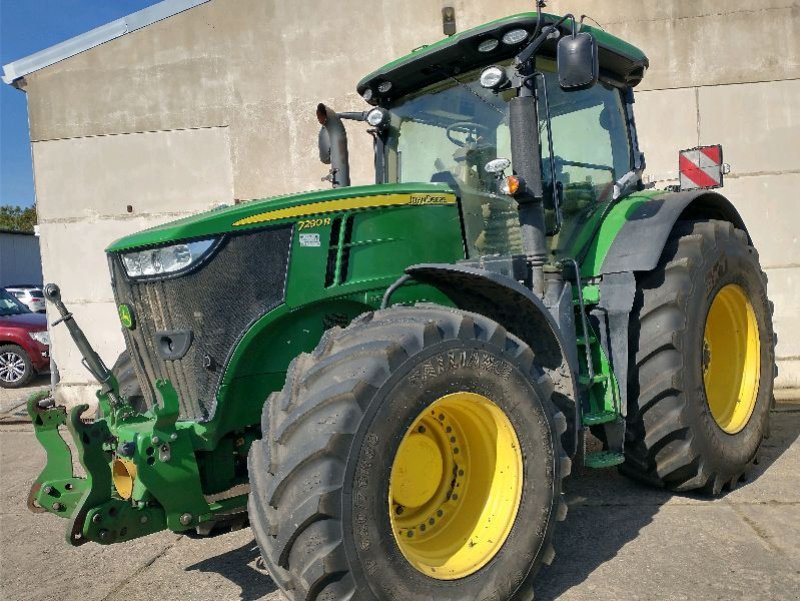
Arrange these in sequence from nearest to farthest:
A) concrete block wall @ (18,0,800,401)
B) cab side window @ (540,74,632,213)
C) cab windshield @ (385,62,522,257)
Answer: cab windshield @ (385,62,522,257) → cab side window @ (540,74,632,213) → concrete block wall @ (18,0,800,401)

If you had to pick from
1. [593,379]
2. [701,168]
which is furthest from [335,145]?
[701,168]

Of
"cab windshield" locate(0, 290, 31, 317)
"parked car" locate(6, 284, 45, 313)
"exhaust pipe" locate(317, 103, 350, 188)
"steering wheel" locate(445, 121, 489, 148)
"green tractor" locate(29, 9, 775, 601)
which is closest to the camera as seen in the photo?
"green tractor" locate(29, 9, 775, 601)

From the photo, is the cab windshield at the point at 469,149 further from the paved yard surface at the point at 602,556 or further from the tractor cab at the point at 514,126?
the paved yard surface at the point at 602,556

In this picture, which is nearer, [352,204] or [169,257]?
[169,257]

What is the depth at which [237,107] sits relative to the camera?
25.9 ft

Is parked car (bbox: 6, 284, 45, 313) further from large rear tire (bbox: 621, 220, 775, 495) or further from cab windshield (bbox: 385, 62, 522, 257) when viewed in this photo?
large rear tire (bbox: 621, 220, 775, 495)

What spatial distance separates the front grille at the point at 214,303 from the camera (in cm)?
283

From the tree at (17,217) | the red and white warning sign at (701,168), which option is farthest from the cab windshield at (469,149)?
the tree at (17,217)

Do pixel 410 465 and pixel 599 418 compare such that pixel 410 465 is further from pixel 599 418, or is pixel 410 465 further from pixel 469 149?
pixel 469 149

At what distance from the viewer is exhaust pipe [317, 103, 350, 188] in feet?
13.8

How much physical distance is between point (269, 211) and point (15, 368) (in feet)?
33.8

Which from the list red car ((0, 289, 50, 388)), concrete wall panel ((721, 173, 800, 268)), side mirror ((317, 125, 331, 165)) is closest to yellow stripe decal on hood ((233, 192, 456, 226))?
side mirror ((317, 125, 331, 165))

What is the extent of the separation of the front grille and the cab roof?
152 centimetres

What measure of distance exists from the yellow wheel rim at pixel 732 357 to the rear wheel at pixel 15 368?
10.7 m
